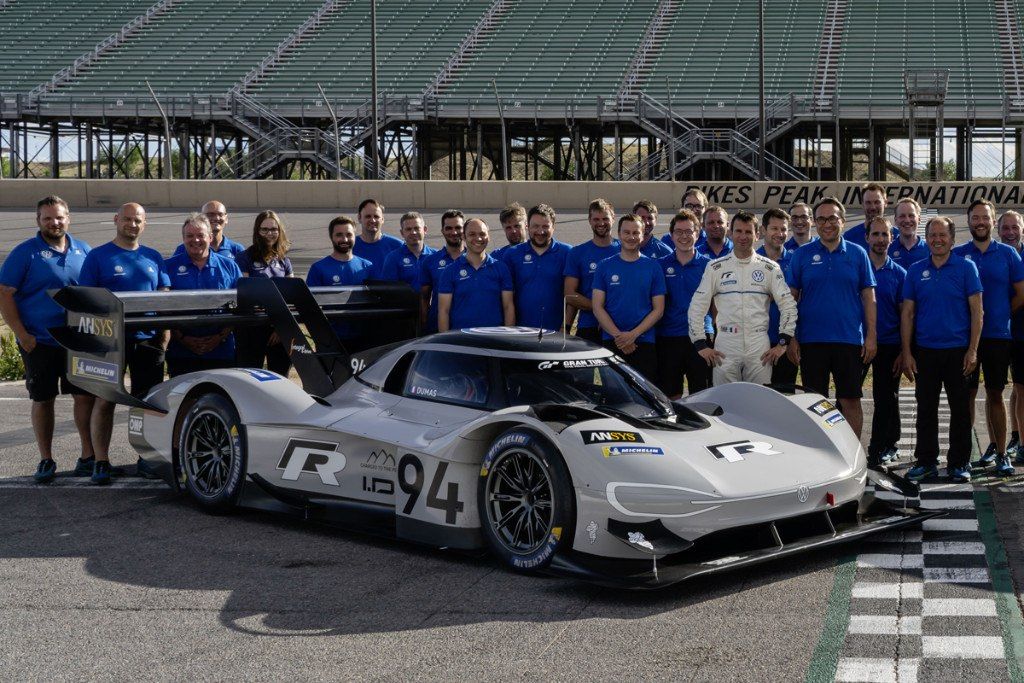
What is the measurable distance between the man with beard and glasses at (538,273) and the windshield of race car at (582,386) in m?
2.55

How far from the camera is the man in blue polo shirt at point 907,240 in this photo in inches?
388

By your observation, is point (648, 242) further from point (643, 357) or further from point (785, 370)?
point (785, 370)

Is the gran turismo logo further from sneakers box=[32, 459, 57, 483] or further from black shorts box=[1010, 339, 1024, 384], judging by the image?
sneakers box=[32, 459, 57, 483]

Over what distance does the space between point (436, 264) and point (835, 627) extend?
5.38 metres

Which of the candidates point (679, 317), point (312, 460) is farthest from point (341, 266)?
point (312, 460)

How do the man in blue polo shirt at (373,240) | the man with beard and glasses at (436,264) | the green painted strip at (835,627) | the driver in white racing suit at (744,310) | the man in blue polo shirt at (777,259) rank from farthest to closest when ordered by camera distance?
the man in blue polo shirt at (373,240), the man with beard and glasses at (436,264), the man in blue polo shirt at (777,259), the driver in white racing suit at (744,310), the green painted strip at (835,627)

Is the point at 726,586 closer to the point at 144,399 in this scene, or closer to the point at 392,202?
the point at 144,399

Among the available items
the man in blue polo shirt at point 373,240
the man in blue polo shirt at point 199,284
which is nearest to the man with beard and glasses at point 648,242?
the man in blue polo shirt at point 373,240

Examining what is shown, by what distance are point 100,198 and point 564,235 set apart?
13942mm

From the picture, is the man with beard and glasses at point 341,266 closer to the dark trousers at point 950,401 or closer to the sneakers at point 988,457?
the dark trousers at point 950,401

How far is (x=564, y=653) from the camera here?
5336 mm

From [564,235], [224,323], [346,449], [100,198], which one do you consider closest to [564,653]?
[346,449]

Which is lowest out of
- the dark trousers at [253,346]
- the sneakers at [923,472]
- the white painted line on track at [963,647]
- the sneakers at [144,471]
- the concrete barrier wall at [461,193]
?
the white painted line on track at [963,647]

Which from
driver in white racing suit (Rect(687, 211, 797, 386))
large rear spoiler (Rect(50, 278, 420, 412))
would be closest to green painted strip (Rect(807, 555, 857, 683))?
driver in white racing suit (Rect(687, 211, 797, 386))
